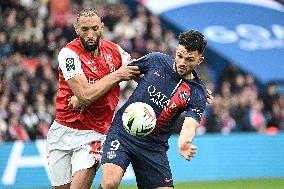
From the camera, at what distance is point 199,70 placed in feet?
68.8

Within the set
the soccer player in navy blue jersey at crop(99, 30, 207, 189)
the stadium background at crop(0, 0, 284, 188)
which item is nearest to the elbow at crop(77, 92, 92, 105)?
the soccer player in navy blue jersey at crop(99, 30, 207, 189)

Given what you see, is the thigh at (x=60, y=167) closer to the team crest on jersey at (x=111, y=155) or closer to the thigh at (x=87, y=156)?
the thigh at (x=87, y=156)

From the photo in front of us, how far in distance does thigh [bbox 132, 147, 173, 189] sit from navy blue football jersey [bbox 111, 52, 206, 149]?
0.15 m

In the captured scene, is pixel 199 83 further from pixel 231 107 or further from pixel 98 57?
pixel 231 107

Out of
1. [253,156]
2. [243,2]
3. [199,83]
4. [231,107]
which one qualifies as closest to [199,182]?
[253,156]

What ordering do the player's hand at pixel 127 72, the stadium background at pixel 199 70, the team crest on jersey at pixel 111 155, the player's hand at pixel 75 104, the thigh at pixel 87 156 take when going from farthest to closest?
the stadium background at pixel 199 70 → the thigh at pixel 87 156 → the player's hand at pixel 75 104 → the player's hand at pixel 127 72 → the team crest on jersey at pixel 111 155

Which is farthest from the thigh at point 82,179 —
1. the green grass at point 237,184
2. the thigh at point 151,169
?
the green grass at point 237,184

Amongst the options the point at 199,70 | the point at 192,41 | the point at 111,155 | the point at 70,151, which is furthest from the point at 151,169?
the point at 199,70

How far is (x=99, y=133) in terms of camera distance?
940 centimetres

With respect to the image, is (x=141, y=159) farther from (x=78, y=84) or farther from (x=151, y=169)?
(x=78, y=84)

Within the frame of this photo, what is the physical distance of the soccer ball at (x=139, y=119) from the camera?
8.39 m

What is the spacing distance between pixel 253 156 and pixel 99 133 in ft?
30.0

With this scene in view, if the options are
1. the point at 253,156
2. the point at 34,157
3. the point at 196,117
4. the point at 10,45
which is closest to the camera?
the point at 196,117

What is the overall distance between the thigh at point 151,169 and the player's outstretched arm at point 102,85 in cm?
74
